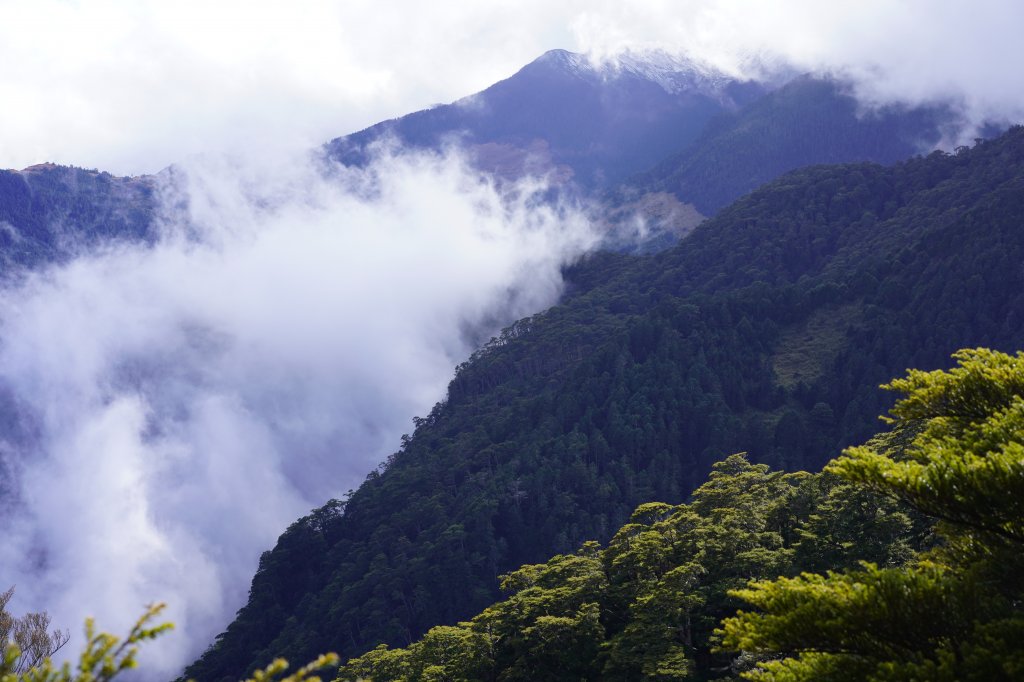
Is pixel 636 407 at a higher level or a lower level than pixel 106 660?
higher

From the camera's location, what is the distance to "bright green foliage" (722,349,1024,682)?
32.2 feet

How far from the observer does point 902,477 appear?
431 inches

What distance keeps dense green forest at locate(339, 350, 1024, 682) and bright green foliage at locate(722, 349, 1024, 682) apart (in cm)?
2

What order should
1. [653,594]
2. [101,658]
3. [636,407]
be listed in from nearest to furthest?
[101,658] < [653,594] < [636,407]

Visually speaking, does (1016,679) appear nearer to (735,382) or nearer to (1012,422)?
(1012,422)

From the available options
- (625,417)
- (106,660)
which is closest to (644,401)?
(625,417)

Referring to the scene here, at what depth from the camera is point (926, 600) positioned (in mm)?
10570

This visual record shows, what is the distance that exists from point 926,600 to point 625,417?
256ft

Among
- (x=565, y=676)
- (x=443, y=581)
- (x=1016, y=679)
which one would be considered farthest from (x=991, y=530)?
(x=443, y=581)

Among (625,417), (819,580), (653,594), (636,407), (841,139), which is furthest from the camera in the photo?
(841,139)

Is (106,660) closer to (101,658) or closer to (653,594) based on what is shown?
(101,658)

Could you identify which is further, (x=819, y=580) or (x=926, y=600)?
Result: (x=819, y=580)

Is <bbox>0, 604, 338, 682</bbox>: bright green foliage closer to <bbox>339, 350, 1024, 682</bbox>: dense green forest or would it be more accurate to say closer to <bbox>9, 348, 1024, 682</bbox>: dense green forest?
A: <bbox>9, 348, 1024, 682</bbox>: dense green forest

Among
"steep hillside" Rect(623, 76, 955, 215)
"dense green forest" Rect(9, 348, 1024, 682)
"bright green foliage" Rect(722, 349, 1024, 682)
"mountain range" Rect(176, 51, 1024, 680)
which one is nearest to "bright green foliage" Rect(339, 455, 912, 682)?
"dense green forest" Rect(9, 348, 1024, 682)
